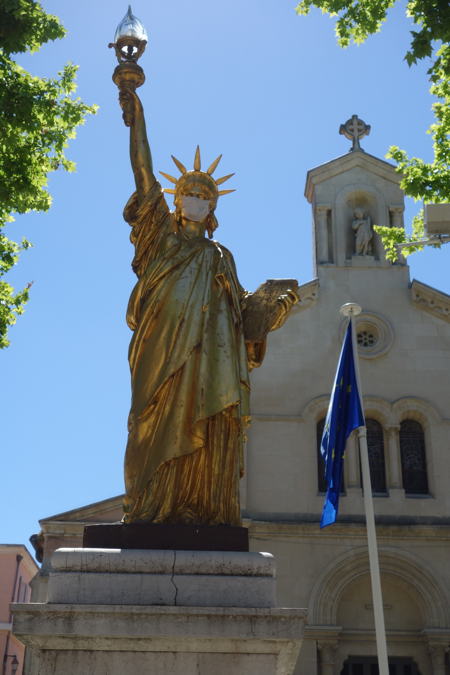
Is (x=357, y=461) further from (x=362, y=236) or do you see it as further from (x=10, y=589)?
(x=10, y=589)

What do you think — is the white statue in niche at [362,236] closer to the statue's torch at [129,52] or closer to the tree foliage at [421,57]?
the tree foliage at [421,57]

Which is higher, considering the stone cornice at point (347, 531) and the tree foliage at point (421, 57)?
the tree foliage at point (421, 57)

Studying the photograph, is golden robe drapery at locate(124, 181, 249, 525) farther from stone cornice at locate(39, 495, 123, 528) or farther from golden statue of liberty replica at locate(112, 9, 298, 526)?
stone cornice at locate(39, 495, 123, 528)

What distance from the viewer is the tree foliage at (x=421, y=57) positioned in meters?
9.37

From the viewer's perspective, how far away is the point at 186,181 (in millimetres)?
7348

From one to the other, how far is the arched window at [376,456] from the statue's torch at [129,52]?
51.8ft

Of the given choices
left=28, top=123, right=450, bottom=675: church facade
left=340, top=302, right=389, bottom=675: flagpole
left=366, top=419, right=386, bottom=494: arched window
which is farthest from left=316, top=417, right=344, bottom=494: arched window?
left=340, top=302, right=389, bottom=675: flagpole

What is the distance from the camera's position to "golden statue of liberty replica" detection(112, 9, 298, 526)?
6.12 m

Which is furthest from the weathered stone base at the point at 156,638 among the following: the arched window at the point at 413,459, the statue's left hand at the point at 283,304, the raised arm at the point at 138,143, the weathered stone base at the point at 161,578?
the arched window at the point at 413,459

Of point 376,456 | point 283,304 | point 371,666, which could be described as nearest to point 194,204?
point 283,304

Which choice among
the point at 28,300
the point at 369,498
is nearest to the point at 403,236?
the point at 369,498

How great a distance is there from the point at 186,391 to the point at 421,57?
5.45 metres

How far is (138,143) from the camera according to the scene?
7.30 metres

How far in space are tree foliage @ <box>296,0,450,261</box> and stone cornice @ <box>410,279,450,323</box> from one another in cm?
896
